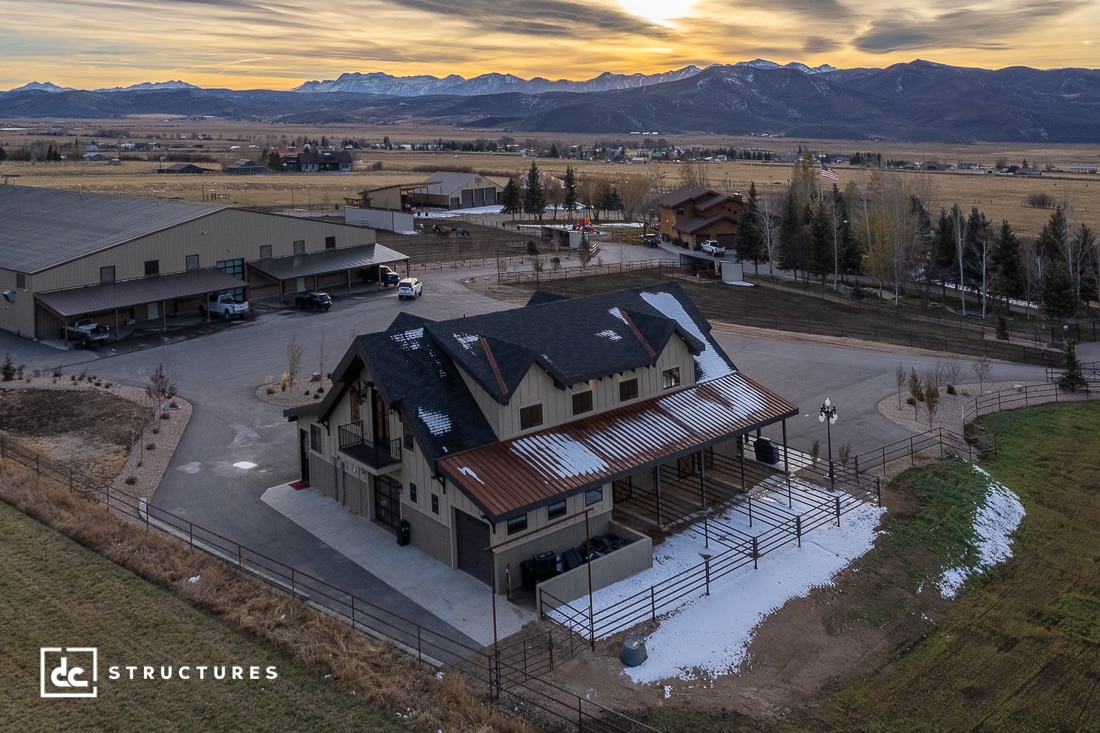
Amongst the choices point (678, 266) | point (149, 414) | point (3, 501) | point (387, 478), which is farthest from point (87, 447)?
point (678, 266)

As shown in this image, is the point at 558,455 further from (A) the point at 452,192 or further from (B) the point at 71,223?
(A) the point at 452,192

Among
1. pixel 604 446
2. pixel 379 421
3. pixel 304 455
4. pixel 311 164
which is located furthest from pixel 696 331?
pixel 311 164

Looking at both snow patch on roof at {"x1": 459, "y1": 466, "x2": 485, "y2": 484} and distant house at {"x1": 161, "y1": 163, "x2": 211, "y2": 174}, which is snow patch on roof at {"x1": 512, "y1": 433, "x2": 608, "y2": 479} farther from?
distant house at {"x1": 161, "y1": 163, "x2": 211, "y2": 174}

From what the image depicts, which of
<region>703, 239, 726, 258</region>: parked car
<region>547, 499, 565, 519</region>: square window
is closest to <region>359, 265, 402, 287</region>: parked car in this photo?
<region>703, 239, 726, 258</region>: parked car

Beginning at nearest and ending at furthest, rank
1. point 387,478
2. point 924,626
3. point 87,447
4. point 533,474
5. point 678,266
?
point 924,626 → point 533,474 → point 387,478 → point 87,447 → point 678,266

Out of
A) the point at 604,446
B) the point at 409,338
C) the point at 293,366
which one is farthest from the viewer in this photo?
the point at 293,366

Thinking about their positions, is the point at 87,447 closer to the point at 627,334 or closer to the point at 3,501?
the point at 3,501
